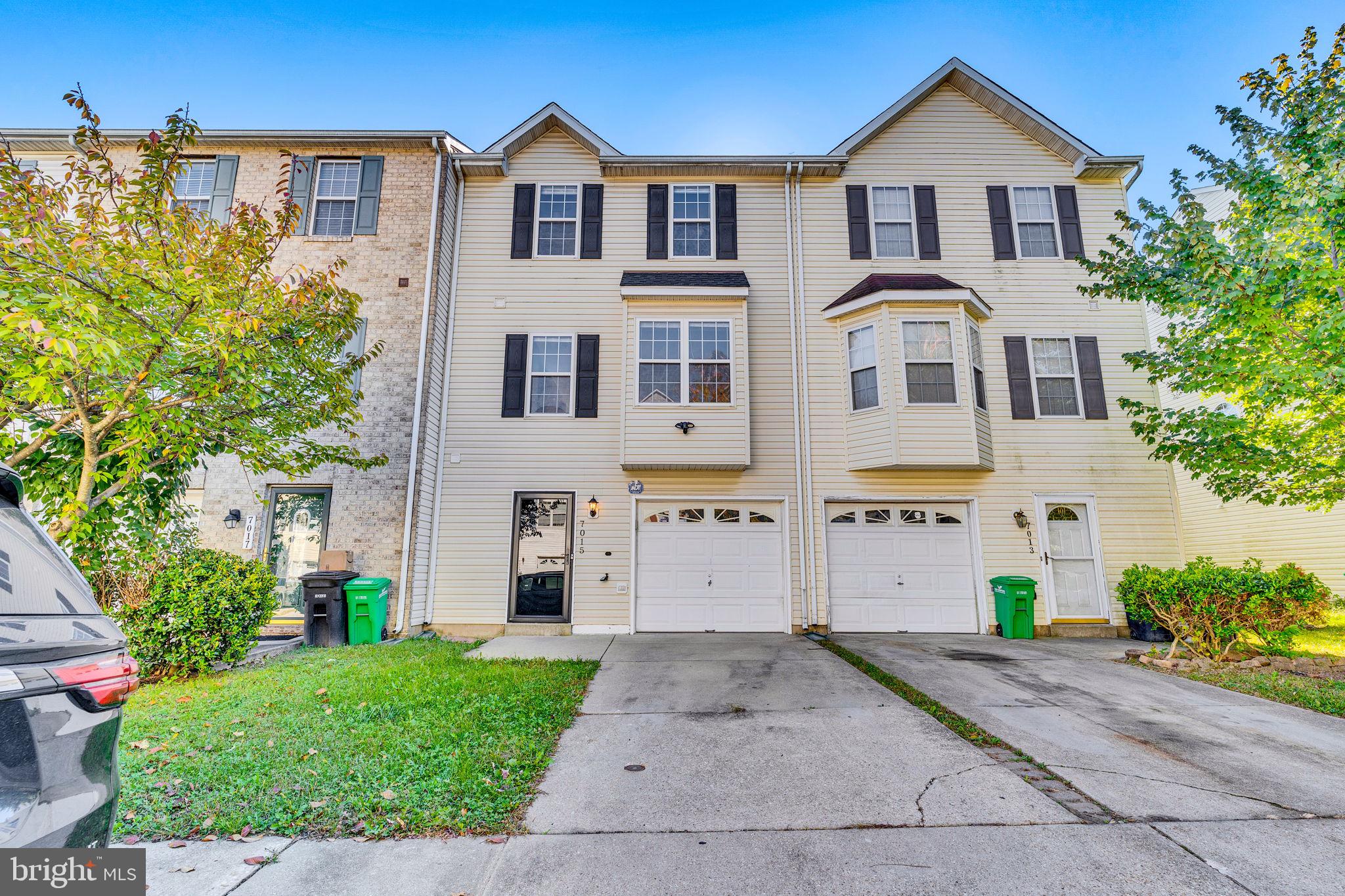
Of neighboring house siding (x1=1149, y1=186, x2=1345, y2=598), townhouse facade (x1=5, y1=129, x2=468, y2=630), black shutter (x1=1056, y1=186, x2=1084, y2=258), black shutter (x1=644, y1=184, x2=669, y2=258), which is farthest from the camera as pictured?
neighboring house siding (x1=1149, y1=186, x2=1345, y2=598)

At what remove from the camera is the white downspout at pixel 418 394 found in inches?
355

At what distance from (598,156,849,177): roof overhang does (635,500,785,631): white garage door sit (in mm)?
6407

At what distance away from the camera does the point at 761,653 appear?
7703 mm

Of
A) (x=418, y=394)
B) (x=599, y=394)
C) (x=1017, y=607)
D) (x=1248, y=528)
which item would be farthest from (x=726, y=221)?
(x=1248, y=528)

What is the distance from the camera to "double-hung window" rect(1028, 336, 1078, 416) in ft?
33.6

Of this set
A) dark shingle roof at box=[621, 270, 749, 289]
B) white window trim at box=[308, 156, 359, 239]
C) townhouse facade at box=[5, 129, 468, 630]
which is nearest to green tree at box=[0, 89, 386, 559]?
townhouse facade at box=[5, 129, 468, 630]

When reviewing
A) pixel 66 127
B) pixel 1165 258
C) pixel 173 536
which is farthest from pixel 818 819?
pixel 66 127

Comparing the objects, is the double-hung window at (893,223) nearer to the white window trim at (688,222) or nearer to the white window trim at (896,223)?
the white window trim at (896,223)

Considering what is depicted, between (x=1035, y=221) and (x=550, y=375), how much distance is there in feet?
32.0

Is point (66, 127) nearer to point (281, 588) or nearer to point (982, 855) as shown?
point (281, 588)

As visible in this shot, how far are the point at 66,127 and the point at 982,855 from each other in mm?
16699

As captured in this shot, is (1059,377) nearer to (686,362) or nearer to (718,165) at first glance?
(686,362)

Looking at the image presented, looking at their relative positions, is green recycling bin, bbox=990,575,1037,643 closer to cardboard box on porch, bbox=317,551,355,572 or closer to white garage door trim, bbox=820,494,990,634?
white garage door trim, bbox=820,494,990,634

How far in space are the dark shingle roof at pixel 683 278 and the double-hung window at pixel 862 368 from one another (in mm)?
2223
